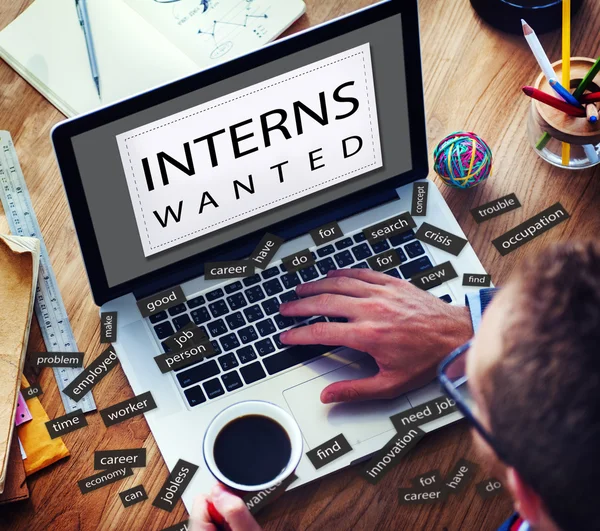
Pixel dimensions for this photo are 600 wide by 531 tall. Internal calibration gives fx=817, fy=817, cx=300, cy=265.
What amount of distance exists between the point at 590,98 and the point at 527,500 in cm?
57

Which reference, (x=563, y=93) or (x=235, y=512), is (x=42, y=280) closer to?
(x=235, y=512)

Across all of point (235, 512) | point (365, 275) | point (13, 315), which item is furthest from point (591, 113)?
point (13, 315)

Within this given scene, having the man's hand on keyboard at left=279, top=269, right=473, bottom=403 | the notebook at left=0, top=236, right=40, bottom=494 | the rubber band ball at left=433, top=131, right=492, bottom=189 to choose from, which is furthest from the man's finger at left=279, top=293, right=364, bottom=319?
the notebook at left=0, top=236, right=40, bottom=494

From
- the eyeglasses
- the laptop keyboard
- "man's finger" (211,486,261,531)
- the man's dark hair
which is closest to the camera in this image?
the man's dark hair

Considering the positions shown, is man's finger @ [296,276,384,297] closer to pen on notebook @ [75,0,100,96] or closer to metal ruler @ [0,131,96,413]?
metal ruler @ [0,131,96,413]

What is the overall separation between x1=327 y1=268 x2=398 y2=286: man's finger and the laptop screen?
9cm

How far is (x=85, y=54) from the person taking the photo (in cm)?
118

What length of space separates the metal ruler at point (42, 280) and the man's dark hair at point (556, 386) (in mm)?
569

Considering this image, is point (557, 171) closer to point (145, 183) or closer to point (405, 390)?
point (405, 390)

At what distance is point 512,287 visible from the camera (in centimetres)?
68

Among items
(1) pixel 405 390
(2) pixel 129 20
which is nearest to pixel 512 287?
(1) pixel 405 390

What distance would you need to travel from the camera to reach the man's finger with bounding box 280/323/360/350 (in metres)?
1.00

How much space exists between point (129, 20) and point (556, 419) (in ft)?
2.86

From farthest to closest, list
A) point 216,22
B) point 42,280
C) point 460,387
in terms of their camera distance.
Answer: point 216,22 < point 42,280 < point 460,387
